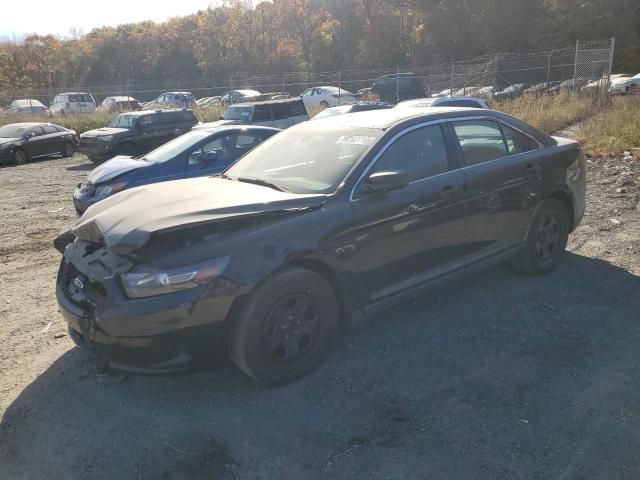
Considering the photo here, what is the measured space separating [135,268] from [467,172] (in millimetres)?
2791

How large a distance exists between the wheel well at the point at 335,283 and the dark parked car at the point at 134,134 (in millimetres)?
13389

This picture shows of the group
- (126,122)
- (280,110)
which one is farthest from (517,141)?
(126,122)

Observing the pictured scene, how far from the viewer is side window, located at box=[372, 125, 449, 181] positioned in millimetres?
4043

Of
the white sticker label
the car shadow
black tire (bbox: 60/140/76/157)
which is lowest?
black tire (bbox: 60/140/76/157)

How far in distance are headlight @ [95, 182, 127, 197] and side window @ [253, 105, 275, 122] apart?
8.30 metres

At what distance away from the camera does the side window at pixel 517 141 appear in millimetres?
4941

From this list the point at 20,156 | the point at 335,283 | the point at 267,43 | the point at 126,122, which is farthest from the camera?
the point at 267,43

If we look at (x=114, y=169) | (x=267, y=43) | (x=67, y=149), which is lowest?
(x=67, y=149)

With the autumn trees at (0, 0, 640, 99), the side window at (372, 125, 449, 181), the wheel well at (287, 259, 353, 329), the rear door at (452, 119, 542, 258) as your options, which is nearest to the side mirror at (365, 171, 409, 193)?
the side window at (372, 125, 449, 181)

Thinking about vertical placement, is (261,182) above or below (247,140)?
above

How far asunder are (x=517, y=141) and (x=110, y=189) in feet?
18.6

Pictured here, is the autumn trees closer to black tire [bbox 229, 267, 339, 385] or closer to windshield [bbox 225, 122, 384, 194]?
windshield [bbox 225, 122, 384, 194]

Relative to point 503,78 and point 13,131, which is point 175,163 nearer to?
point 13,131

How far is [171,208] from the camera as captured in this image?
3.52m
